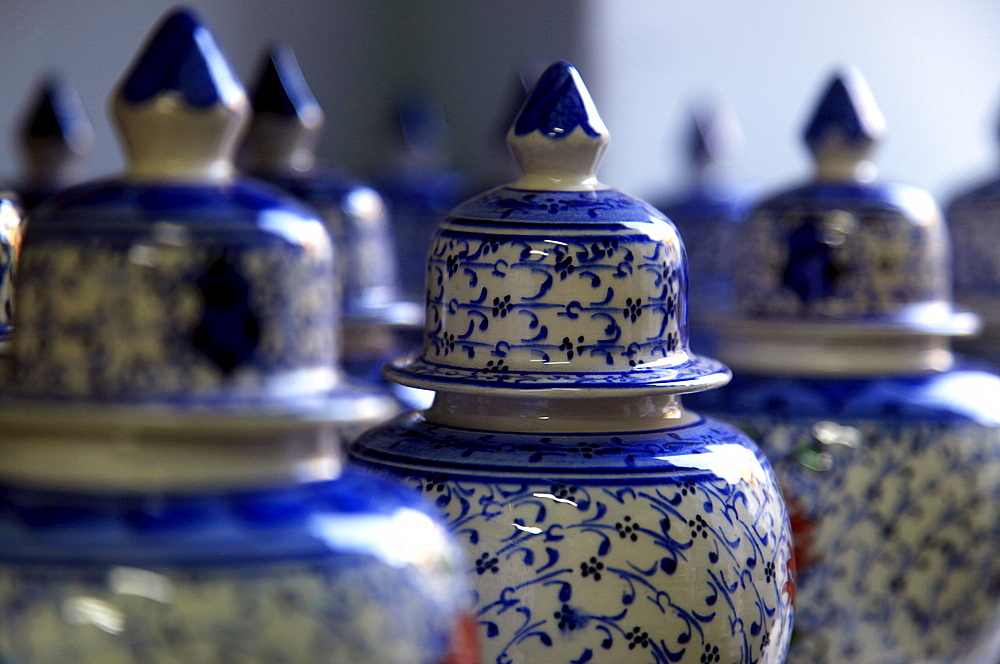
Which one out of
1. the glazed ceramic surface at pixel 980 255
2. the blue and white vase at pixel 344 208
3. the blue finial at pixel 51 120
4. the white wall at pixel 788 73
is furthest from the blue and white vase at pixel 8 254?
the white wall at pixel 788 73

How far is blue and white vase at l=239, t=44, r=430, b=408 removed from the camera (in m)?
1.08

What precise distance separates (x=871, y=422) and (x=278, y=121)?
54cm

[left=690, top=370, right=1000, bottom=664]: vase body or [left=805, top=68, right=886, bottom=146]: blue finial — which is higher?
[left=805, top=68, right=886, bottom=146]: blue finial

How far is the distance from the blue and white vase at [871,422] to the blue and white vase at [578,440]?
204 millimetres

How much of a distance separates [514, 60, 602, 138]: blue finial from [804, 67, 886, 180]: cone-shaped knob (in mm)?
360

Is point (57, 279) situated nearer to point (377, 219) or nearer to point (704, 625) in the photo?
point (704, 625)

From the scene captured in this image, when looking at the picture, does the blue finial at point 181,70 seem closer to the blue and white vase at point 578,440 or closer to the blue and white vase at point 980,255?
the blue and white vase at point 578,440

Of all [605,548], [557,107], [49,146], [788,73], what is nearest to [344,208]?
[49,146]

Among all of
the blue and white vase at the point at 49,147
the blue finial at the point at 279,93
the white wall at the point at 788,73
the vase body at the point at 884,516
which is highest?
the white wall at the point at 788,73

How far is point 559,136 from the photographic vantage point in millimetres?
729

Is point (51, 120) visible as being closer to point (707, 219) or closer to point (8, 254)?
point (8, 254)

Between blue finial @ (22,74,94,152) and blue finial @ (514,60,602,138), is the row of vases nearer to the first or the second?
blue finial @ (514,60,602,138)

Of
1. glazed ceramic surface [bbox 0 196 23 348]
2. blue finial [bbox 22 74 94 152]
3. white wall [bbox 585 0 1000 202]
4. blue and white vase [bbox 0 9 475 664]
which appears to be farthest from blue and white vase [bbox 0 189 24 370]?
white wall [bbox 585 0 1000 202]

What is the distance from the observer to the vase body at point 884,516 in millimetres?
926
